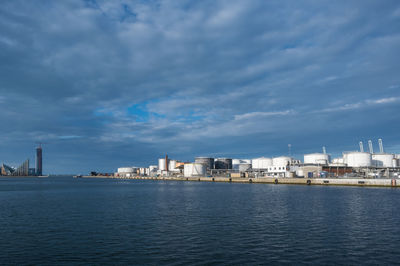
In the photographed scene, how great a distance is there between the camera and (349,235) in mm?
39938

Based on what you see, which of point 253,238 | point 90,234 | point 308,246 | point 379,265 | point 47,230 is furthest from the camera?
point 47,230

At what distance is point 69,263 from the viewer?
28.7m

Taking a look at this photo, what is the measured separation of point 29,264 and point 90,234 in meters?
12.5

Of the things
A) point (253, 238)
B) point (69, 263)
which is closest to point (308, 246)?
point (253, 238)

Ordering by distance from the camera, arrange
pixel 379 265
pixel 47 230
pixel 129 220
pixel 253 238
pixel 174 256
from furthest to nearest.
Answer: pixel 129 220, pixel 47 230, pixel 253 238, pixel 174 256, pixel 379 265

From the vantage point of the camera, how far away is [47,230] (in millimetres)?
43625

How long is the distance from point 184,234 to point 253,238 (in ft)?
29.5

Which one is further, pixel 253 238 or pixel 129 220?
pixel 129 220

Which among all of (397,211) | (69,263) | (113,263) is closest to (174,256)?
(113,263)

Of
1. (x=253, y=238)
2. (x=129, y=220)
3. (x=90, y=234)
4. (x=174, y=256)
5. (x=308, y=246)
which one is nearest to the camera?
(x=174, y=256)

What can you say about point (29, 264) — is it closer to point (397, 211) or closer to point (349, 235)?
point (349, 235)

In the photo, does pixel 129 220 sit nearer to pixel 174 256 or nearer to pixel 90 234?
pixel 90 234

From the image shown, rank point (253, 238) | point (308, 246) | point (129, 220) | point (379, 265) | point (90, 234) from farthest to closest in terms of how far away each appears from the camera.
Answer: point (129, 220) < point (90, 234) < point (253, 238) < point (308, 246) < point (379, 265)

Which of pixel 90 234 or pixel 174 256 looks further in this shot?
pixel 90 234
